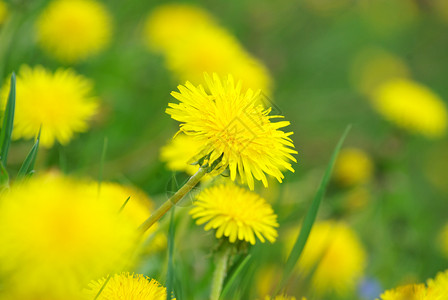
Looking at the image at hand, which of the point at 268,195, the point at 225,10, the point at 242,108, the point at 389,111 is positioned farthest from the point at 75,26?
the point at 225,10

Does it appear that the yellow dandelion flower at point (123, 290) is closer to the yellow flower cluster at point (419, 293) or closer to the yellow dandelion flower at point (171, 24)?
the yellow flower cluster at point (419, 293)

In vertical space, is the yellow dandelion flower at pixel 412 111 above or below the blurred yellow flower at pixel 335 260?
above

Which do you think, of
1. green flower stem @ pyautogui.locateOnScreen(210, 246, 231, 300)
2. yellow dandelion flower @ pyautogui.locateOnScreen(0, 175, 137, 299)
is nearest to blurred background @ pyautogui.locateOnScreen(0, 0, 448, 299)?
green flower stem @ pyautogui.locateOnScreen(210, 246, 231, 300)

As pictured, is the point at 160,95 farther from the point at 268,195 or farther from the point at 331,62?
the point at 331,62

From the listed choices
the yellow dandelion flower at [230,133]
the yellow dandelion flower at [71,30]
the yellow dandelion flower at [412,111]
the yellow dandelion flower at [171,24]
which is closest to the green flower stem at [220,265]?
the yellow dandelion flower at [230,133]

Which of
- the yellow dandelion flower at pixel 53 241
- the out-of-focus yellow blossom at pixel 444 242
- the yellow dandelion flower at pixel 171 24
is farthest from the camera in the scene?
the yellow dandelion flower at pixel 171 24

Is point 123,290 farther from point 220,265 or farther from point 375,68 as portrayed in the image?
point 375,68
